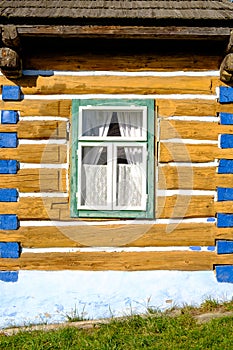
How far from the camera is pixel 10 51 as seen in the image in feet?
18.0

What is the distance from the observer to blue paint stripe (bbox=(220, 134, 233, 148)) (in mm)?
5801

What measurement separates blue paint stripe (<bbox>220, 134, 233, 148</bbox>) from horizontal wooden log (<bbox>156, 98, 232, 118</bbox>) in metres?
0.31

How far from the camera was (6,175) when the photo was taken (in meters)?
5.77

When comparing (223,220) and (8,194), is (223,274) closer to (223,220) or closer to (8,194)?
(223,220)

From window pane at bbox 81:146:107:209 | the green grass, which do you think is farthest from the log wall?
the green grass

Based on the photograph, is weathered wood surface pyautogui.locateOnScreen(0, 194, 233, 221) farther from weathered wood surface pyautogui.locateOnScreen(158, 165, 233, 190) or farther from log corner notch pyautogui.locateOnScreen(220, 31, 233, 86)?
log corner notch pyautogui.locateOnScreen(220, 31, 233, 86)

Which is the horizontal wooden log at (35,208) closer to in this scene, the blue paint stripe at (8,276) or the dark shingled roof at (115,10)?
the blue paint stripe at (8,276)

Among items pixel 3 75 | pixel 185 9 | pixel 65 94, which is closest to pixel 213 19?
pixel 185 9

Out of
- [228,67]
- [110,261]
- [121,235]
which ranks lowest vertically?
[110,261]

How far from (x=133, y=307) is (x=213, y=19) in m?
3.43

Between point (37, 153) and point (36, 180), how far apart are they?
0.32 m

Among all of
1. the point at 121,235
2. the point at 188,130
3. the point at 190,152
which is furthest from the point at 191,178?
the point at 121,235

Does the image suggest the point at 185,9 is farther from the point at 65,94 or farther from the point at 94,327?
the point at 94,327

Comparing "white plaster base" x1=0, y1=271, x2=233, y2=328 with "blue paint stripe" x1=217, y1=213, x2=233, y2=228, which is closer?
"white plaster base" x1=0, y1=271, x2=233, y2=328
